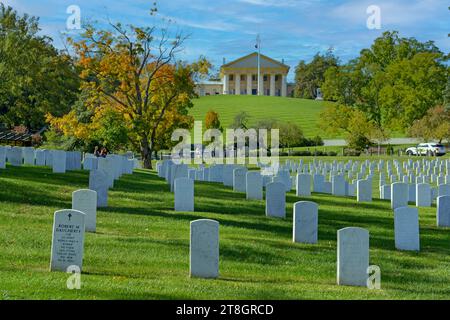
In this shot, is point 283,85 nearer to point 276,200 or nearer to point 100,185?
point 276,200

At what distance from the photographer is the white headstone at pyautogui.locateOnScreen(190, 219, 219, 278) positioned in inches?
406

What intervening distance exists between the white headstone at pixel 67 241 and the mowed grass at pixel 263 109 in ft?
289

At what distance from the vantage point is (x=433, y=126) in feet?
217

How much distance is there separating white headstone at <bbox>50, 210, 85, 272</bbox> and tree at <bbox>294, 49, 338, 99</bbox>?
14068 centimetres

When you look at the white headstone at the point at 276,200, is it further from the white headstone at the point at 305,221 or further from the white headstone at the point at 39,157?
the white headstone at the point at 39,157

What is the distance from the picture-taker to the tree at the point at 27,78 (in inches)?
2050

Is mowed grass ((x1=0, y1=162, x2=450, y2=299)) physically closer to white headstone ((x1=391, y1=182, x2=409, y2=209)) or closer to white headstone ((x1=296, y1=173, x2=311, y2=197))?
white headstone ((x1=391, y1=182, x2=409, y2=209))

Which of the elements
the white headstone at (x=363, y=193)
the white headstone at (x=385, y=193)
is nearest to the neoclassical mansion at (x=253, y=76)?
the white headstone at (x=385, y=193)

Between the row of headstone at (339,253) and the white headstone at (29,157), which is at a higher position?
the white headstone at (29,157)

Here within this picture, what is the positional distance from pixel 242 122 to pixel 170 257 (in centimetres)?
7538

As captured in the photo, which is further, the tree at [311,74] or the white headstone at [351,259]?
the tree at [311,74]

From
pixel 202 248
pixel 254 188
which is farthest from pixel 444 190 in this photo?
pixel 202 248
